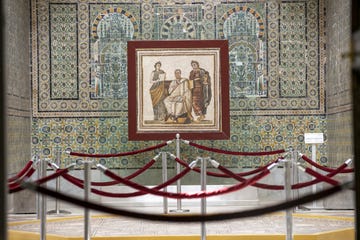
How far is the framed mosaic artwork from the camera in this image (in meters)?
11.3

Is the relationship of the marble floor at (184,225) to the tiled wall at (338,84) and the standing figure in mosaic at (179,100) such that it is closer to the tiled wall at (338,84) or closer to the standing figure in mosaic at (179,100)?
the tiled wall at (338,84)

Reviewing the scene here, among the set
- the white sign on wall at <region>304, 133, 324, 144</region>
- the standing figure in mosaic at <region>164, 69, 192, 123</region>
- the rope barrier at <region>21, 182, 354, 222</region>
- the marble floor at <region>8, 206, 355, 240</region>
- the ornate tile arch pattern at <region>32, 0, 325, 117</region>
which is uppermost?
the ornate tile arch pattern at <region>32, 0, 325, 117</region>

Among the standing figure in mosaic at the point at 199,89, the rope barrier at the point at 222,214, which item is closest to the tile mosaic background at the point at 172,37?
the standing figure in mosaic at the point at 199,89

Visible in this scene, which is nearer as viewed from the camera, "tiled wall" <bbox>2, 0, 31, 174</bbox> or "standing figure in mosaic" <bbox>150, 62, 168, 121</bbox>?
"tiled wall" <bbox>2, 0, 31, 174</bbox>

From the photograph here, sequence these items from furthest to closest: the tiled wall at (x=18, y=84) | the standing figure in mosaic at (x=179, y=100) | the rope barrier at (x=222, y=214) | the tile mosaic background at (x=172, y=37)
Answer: the tile mosaic background at (x=172, y=37) → the standing figure in mosaic at (x=179, y=100) → the tiled wall at (x=18, y=84) → the rope barrier at (x=222, y=214)

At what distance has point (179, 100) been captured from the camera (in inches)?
448

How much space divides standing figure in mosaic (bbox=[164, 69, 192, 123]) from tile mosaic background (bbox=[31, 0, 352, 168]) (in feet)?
2.05

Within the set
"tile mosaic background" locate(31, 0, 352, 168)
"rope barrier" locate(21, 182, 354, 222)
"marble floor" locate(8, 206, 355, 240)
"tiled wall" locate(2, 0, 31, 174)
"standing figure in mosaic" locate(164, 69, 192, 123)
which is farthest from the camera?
"tile mosaic background" locate(31, 0, 352, 168)

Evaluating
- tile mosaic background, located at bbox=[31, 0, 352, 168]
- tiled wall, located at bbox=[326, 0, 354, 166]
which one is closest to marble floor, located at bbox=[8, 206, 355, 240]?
tiled wall, located at bbox=[326, 0, 354, 166]

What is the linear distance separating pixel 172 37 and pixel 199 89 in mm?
1183

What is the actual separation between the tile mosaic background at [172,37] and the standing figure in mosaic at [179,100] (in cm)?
63

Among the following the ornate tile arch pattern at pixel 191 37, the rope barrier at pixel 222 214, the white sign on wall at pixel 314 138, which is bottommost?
the rope barrier at pixel 222 214

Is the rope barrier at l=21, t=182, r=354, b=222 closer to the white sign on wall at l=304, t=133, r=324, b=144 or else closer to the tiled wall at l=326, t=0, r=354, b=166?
the tiled wall at l=326, t=0, r=354, b=166

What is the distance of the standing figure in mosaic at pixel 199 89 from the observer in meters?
11.4
